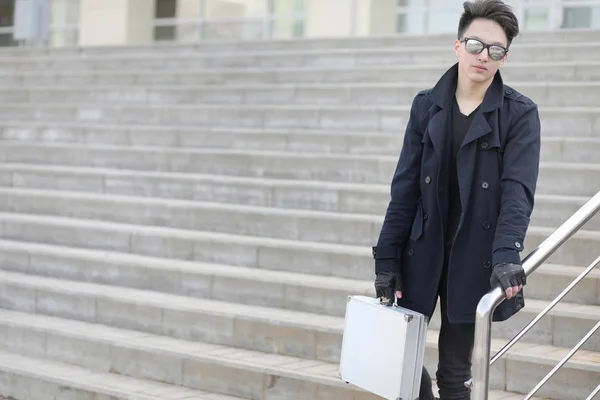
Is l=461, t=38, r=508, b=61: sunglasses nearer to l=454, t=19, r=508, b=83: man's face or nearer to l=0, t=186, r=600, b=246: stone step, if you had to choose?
l=454, t=19, r=508, b=83: man's face

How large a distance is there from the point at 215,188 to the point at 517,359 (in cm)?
375

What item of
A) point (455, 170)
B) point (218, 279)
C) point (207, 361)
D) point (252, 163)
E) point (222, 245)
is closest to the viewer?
point (455, 170)

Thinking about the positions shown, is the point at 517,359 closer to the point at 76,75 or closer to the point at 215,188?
the point at 215,188

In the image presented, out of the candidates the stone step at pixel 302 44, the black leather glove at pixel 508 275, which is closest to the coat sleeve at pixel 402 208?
the black leather glove at pixel 508 275

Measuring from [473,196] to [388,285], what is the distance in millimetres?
484

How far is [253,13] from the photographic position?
720 inches

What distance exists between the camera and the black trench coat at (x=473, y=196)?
3.73 metres

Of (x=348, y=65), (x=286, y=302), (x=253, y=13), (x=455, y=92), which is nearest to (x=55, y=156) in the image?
(x=348, y=65)

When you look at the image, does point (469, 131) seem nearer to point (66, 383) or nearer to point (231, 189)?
point (66, 383)

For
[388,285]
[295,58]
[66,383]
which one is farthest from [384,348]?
→ [295,58]

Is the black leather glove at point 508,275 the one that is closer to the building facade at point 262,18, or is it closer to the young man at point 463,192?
the young man at point 463,192

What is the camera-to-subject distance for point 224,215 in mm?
7840

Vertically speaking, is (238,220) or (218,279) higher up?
(238,220)

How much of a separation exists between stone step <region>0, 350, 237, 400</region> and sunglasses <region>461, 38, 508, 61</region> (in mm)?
2951
